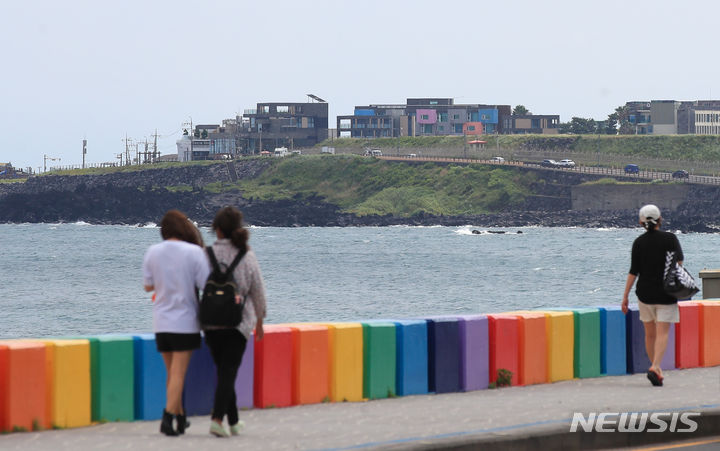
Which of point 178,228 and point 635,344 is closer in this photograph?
point 178,228

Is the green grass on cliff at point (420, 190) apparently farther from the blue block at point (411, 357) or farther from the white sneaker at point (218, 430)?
the white sneaker at point (218, 430)

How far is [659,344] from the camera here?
13.1 m

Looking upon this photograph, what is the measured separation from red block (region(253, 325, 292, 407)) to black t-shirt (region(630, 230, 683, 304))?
3.72m

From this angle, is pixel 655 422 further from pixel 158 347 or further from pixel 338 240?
pixel 338 240

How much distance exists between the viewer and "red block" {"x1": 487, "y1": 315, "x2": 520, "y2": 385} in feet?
42.3

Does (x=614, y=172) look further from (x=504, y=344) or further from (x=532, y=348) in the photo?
(x=504, y=344)

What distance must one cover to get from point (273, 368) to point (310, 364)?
40cm

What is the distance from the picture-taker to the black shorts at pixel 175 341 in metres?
9.83

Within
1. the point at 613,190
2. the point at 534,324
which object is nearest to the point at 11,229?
the point at 613,190

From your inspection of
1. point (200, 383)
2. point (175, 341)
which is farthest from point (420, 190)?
point (175, 341)

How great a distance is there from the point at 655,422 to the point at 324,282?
240ft

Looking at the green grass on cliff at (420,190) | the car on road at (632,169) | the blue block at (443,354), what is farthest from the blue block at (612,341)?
the green grass on cliff at (420,190)

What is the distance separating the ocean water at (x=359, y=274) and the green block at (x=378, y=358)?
1641 inches

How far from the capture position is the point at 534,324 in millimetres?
13148
